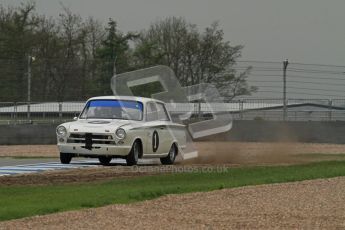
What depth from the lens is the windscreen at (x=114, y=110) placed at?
1673cm

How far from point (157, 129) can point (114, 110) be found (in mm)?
1079

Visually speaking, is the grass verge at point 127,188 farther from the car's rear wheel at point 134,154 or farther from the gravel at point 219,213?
the car's rear wheel at point 134,154

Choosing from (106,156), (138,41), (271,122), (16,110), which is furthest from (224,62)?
(106,156)

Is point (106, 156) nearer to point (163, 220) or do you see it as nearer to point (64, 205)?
point (64, 205)

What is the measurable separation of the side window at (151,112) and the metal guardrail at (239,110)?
13324 millimetres

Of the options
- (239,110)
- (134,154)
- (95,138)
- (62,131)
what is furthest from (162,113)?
(239,110)

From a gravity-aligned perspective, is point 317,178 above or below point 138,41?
below

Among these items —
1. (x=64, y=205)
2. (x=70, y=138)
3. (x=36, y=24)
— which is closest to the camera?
(x=64, y=205)

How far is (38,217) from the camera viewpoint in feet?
27.9

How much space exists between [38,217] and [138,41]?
137ft

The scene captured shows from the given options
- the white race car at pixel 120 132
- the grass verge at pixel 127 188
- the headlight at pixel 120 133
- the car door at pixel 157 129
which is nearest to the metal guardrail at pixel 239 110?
the car door at pixel 157 129

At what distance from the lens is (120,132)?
618 inches

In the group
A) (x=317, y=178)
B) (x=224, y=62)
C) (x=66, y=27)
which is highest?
(x=66, y=27)

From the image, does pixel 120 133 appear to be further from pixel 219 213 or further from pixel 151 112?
pixel 219 213
